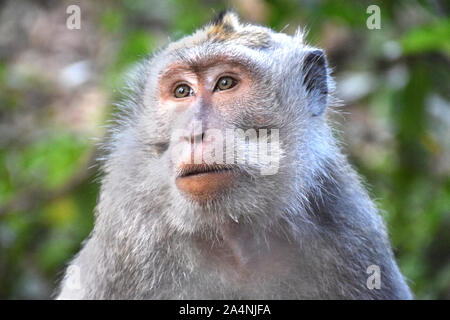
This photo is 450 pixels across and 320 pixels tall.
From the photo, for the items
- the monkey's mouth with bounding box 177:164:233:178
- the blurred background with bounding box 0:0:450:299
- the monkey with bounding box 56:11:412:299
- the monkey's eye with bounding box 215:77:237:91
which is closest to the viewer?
the monkey's mouth with bounding box 177:164:233:178

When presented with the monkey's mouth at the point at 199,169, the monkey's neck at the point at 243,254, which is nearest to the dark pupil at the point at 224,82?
the monkey's mouth at the point at 199,169

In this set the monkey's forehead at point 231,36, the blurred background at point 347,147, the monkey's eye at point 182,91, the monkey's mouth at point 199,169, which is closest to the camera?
the monkey's mouth at point 199,169

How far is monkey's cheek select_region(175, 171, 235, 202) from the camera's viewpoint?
354 cm

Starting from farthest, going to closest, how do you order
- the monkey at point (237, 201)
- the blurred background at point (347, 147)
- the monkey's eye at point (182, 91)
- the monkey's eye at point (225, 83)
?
1. the blurred background at point (347, 147)
2. the monkey's eye at point (182, 91)
3. the monkey's eye at point (225, 83)
4. the monkey at point (237, 201)

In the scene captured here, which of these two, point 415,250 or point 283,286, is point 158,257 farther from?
point 415,250

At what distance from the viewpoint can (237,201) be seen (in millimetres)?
3678

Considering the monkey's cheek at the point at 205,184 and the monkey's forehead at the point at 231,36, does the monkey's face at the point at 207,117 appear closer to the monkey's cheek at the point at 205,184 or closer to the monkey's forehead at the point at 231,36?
the monkey's cheek at the point at 205,184

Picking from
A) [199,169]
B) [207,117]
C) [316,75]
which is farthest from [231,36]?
[199,169]

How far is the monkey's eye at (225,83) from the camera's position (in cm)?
390

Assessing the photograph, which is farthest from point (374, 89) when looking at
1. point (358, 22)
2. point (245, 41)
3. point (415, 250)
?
point (245, 41)

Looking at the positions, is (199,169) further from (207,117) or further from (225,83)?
(225,83)

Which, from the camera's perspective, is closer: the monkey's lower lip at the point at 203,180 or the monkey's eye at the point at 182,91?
the monkey's lower lip at the point at 203,180

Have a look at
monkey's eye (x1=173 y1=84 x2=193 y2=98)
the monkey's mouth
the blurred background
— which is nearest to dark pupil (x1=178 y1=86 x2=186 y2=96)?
monkey's eye (x1=173 y1=84 x2=193 y2=98)

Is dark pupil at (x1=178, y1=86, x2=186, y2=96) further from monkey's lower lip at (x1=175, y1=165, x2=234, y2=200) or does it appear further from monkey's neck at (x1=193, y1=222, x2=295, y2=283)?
monkey's neck at (x1=193, y1=222, x2=295, y2=283)
